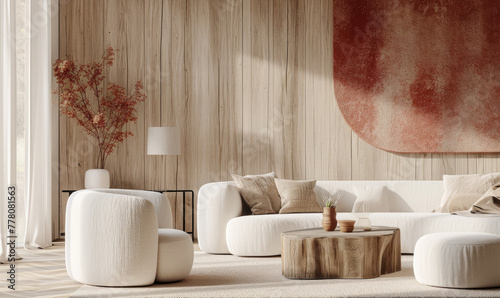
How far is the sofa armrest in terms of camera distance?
17.9 ft

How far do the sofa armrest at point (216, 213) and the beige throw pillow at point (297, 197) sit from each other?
1.48 ft

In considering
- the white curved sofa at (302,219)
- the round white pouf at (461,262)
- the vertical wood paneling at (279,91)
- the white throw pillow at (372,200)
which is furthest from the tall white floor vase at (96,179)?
the round white pouf at (461,262)

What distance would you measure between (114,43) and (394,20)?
2896 mm

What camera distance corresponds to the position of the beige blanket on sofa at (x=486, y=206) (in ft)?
17.0

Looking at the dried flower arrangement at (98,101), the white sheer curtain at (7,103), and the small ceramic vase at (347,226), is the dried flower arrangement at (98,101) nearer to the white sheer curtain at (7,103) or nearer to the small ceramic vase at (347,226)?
the white sheer curtain at (7,103)

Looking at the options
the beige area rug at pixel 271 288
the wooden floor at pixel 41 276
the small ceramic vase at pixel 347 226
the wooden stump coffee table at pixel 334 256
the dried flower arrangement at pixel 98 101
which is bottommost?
the wooden floor at pixel 41 276

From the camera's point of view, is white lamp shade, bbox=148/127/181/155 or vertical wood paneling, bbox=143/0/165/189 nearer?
white lamp shade, bbox=148/127/181/155

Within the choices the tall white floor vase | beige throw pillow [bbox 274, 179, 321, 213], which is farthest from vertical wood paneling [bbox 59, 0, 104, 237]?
beige throw pillow [bbox 274, 179, 321, 213]

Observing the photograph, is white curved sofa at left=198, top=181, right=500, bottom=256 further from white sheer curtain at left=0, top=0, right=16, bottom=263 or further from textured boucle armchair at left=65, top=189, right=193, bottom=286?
white sheer curtain at left=0, top=0, right=16, bottom=263

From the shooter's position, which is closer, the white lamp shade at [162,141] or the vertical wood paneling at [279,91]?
the white lamp shade at [162,141]

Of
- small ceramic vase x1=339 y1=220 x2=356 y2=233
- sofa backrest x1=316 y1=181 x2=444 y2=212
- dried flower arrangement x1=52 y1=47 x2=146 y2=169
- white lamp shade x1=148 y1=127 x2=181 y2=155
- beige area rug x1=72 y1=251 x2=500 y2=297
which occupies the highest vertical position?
dried flower arrangement x1=52 y1=47 x2=146 y2=169

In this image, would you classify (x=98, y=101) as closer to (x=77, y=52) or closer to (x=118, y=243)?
(x=77, y=52)

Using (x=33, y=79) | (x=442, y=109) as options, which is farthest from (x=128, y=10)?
(x=442, y=109)

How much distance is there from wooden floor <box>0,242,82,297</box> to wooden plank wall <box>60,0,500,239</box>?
0.96m
